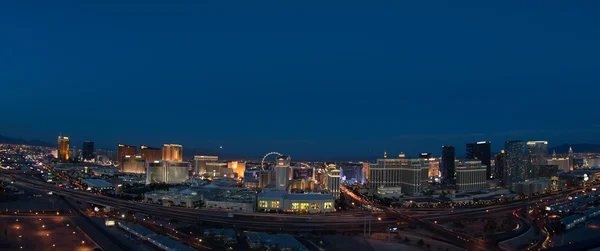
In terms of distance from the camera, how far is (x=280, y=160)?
112ft

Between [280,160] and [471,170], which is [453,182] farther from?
[280,160]

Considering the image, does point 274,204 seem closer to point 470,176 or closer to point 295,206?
point 295,206

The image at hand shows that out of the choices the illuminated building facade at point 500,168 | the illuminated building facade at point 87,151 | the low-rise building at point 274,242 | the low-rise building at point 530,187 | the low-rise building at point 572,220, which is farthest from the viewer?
the illuminated building facade at point 87,151

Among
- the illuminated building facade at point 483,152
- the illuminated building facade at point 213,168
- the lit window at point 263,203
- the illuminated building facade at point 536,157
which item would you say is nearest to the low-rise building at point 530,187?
the illuminated building facade at point 536,157

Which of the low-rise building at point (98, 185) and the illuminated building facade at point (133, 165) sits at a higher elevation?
the illuminated building facade at point (133, 165)

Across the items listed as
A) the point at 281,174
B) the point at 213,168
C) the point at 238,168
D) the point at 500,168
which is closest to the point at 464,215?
the point at 281,174

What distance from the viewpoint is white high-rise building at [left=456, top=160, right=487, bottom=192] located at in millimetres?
36156

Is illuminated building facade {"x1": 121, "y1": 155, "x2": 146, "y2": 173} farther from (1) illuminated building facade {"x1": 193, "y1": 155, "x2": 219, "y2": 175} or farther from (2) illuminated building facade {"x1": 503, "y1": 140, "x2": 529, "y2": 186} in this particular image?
(2) illuminated building facade {"x1": 503, "y1": 140, "x2": 529, "y2": 186}

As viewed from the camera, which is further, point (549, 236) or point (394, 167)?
point (394, 167)

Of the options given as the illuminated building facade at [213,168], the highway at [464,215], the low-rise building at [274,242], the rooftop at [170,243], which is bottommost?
the highway at [464,215]

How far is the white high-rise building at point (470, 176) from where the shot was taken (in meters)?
36.2

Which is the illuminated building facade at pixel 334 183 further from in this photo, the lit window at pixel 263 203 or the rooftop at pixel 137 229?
the rooftop at pixel 137 229

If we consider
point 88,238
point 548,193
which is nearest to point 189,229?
point 88,238

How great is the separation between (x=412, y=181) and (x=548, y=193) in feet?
37.3
